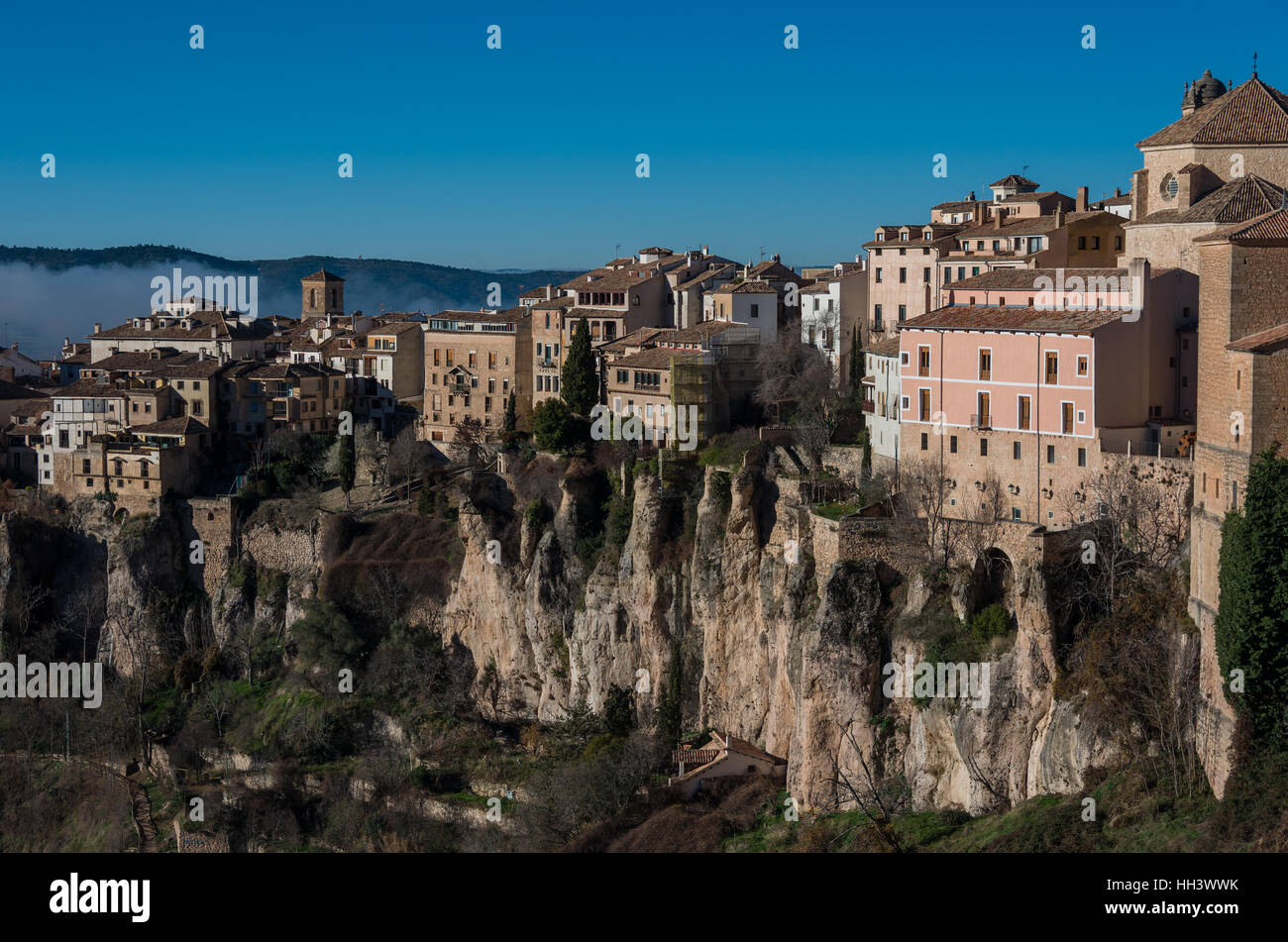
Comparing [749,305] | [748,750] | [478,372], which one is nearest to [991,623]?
[748,750]

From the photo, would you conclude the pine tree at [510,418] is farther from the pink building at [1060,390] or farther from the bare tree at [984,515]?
the bare tree at [984,515]

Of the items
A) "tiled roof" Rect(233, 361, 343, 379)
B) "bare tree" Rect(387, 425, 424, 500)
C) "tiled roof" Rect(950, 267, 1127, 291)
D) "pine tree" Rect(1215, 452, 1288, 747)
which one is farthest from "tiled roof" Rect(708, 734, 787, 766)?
"tiled roof" Rect(233, 361, 343, 379)

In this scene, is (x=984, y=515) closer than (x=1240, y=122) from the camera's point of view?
Yes

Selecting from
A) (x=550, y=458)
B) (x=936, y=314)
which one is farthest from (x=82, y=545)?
(x=936, y=314)

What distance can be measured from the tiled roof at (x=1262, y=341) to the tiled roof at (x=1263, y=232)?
1.68 meters

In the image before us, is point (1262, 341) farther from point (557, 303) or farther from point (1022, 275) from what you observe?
point (557, 303)

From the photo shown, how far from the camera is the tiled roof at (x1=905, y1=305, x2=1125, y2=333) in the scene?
37.5m

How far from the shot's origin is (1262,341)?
27984 millimetres

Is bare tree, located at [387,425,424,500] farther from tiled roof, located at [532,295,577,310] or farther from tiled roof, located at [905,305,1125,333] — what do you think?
tiled roof, located at [905,305,1125,333]

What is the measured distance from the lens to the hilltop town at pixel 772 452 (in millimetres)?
34312

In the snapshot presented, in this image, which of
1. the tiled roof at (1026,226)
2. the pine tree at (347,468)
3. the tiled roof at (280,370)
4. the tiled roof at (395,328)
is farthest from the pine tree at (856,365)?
the tiled roof at (280,370)

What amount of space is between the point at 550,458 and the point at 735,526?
34.0ft

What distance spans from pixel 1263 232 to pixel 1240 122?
13348 millimetres
